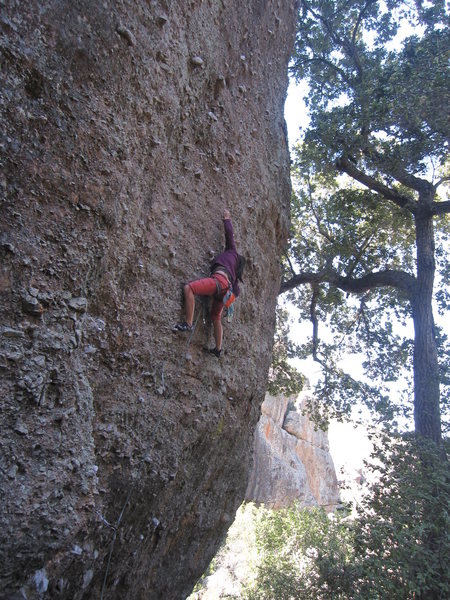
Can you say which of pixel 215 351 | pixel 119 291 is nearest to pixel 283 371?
pixel 215 351

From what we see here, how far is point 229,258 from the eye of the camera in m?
4.46

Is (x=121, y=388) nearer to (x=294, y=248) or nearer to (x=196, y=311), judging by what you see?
(x=196, y=311)

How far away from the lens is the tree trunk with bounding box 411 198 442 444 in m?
8.13

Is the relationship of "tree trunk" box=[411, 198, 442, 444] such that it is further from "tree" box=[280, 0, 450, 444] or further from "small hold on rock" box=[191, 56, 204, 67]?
"small hold on rock" box=[191, 56, 204, 67]

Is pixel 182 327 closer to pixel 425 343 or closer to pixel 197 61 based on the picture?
pixel 197 61

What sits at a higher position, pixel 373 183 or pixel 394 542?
pixel 373 183

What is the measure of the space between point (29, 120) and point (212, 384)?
2.80m

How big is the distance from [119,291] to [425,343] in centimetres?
758

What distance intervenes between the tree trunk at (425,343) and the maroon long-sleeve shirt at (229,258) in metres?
5.48

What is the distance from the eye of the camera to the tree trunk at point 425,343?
8133mm

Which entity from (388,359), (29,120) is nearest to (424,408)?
(388,359)

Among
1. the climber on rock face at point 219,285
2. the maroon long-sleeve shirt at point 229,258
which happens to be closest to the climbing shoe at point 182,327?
the climber on rock face at point 219,285

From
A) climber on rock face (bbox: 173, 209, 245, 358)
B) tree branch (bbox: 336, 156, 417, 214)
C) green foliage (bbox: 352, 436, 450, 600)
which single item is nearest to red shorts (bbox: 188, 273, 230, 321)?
climber on rock face (bbox: 173, 209, 245, 358)

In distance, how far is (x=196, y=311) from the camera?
4.20 metres
